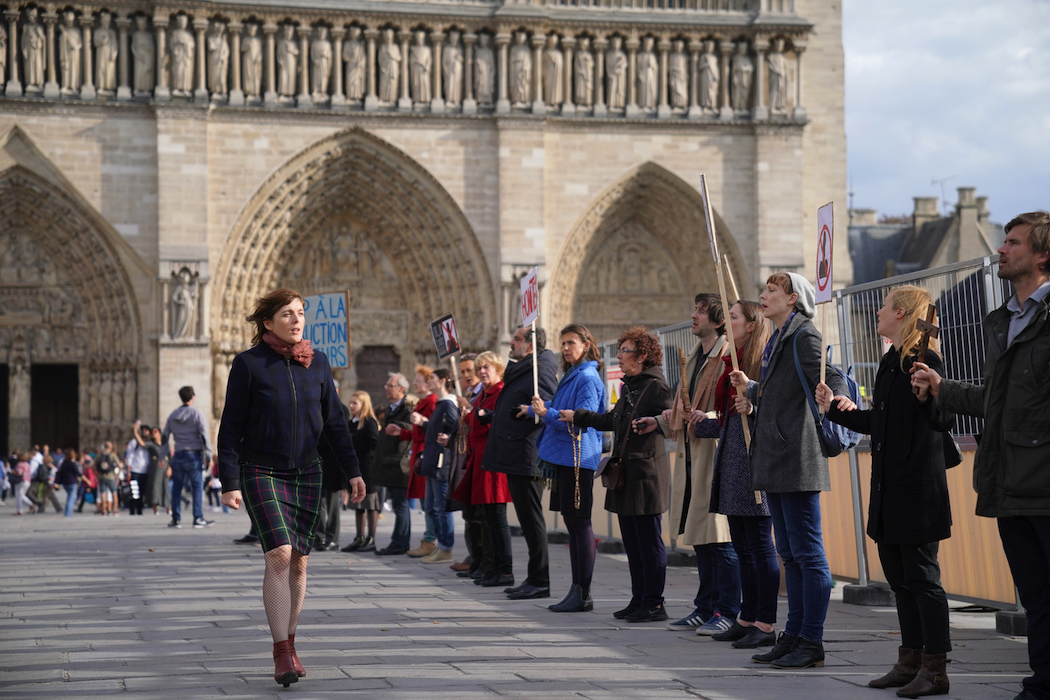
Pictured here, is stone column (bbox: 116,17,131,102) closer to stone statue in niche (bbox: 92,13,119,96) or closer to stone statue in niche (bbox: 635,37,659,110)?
stone statue in niche (bbox: 92,13,119,96)

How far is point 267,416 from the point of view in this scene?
5324mm

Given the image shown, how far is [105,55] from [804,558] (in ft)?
67.2

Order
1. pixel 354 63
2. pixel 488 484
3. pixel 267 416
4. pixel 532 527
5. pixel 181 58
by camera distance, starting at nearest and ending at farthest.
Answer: pixel 267 416 → pixel 532 527 → pixel 488 484 → pixel 181 58 → pixel 354 63

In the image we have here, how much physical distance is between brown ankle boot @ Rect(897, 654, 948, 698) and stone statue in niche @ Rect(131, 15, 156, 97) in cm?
2085

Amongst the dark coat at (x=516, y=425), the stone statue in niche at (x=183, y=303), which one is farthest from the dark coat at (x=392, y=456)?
the stone statue in niche at (x=183, y=303)

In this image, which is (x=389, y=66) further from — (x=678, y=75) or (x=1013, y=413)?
(x=1013, y=413)

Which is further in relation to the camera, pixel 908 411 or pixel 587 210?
pixel 587 210

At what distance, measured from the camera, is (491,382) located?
30.0 feet

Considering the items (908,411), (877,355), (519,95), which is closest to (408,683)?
(908,411)

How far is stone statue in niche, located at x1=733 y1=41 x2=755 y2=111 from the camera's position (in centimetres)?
2453

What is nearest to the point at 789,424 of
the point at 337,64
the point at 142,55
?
the point at 337,64

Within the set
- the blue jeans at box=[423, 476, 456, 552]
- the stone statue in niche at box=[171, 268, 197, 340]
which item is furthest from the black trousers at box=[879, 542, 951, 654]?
the stone statue in niche at box=[171, 268, 197, 340]

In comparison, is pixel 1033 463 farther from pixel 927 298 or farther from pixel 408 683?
pixel 408 683

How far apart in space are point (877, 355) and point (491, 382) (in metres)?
2.90
